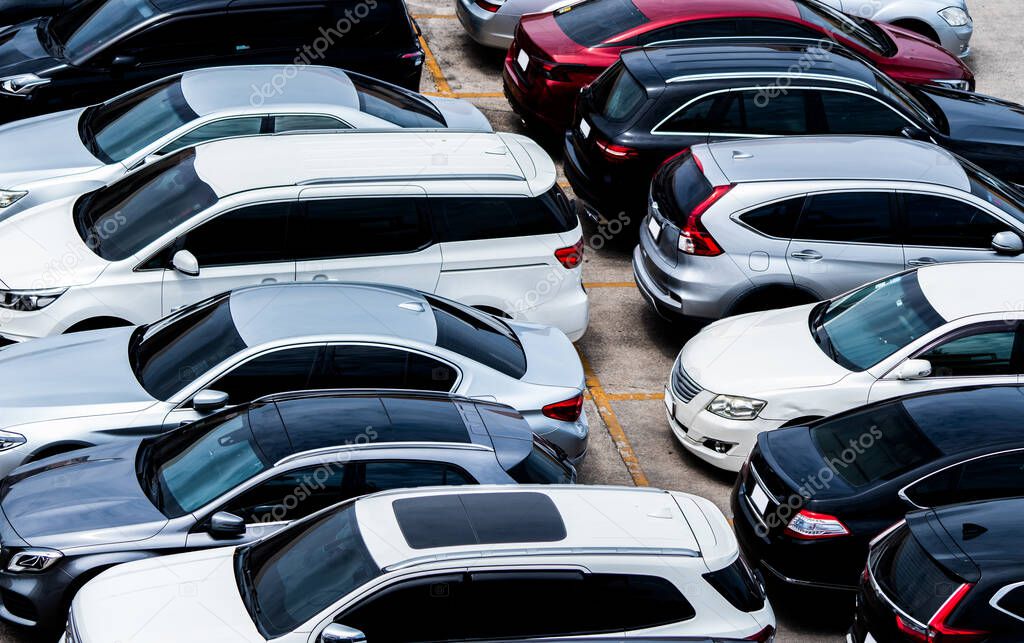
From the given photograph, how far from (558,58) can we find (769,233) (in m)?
3.94

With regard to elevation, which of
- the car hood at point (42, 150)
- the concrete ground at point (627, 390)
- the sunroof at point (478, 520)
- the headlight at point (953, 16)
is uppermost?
the sunroof at point (478, 520)

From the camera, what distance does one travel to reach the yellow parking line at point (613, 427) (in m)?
9.94

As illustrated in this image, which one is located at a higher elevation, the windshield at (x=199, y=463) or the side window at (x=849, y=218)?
the windshield at (x=199, y=463)

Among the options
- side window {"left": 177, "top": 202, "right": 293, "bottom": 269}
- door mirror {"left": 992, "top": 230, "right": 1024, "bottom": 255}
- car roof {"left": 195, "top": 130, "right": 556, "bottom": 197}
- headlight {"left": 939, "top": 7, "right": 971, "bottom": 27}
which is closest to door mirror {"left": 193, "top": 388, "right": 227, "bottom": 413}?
side window {"left": 177, "top": 202, "right": 293, "bottom": 269}

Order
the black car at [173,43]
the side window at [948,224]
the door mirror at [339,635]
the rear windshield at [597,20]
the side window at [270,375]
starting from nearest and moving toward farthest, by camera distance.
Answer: the door mirror at [339,635], the side window at [270,375], the side window at [948,224], the black car at [173,43], the rear windshield at [597,20]

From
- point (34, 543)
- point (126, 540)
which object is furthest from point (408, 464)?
point (34, 543)

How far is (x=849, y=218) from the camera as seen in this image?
36.2 ft

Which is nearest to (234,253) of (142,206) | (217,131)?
(142,206)

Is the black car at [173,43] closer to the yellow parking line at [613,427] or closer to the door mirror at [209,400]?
the yellow parking line at [613,427]

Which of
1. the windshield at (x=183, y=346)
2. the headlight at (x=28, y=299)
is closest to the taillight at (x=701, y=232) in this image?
the windshield at (x=183, y=346)

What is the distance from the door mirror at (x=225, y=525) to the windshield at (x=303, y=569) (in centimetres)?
20

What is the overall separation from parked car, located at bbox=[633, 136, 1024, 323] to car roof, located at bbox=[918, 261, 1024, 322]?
87 centimetres

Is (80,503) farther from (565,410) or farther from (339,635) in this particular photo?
(565,410)

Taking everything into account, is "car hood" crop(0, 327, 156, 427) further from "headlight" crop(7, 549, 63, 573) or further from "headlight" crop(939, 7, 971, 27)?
"headlight" crop(939, 7, 971, 27)
